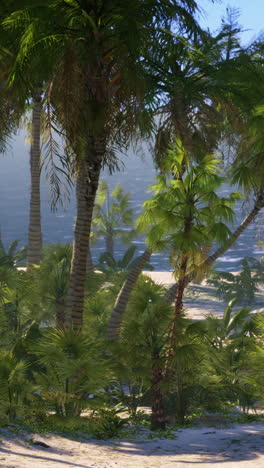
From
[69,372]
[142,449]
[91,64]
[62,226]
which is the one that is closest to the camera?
[142,449]

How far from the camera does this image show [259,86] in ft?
45.2

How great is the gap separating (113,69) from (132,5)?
5.43 feet

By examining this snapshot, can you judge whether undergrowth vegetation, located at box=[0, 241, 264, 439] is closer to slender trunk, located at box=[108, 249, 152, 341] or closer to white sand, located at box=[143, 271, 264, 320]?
slender trunk, located at box=[108, 249, 152, 341]

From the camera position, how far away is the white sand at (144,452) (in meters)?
7.99

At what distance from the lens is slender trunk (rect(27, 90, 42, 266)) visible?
19109mm

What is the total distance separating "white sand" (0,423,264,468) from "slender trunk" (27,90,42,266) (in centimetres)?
1140

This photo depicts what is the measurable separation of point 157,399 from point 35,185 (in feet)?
34.5

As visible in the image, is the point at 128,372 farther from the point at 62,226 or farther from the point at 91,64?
the point at 62,226

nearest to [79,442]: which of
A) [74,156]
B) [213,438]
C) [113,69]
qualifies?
[213,438]

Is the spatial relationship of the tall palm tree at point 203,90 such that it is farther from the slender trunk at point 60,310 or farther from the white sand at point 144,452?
the white sand at point 144,452

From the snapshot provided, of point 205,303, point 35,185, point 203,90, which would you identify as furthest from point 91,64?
point 205,303

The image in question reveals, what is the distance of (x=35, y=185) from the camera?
64.4ft

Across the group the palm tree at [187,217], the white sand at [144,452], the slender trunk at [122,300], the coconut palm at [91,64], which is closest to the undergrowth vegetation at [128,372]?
the palm tree at [187,217]

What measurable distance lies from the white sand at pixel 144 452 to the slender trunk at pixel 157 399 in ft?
2.42
